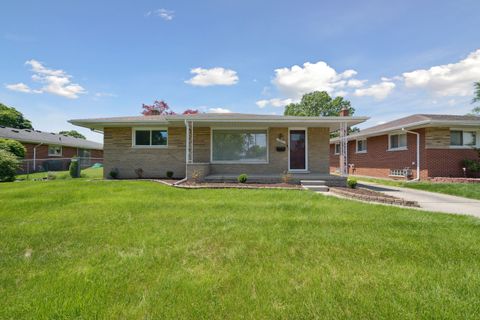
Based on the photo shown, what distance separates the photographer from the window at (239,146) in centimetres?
1180

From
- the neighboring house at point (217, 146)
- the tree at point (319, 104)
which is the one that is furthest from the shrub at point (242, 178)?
the tree at point (319, 104)

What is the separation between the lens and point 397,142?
15000 mm

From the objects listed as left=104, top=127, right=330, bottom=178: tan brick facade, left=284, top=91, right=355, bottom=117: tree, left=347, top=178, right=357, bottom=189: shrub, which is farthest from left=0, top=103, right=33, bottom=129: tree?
left=347, top=178, right=357, bottom=189: shrub

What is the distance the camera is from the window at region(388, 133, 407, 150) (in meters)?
14.4

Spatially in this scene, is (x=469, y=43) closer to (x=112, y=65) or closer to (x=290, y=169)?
(x=290, y=169)

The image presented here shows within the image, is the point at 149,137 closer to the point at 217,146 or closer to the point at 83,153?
the point at 217,146

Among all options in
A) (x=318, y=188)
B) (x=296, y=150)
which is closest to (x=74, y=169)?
(x=296, y=150)

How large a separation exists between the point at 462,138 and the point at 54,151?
32.3 meters

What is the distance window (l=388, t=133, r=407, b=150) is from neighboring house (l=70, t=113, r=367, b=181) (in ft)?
19.0

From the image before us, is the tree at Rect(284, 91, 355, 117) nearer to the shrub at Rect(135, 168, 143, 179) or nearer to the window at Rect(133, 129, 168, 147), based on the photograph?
the window at Rect(133, 129, 168, 147)

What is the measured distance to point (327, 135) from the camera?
11.6 metres

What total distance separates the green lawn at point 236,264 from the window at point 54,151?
72.5 feet

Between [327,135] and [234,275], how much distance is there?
10.3 meters

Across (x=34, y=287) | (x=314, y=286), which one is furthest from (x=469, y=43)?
(x=34, y=287)
